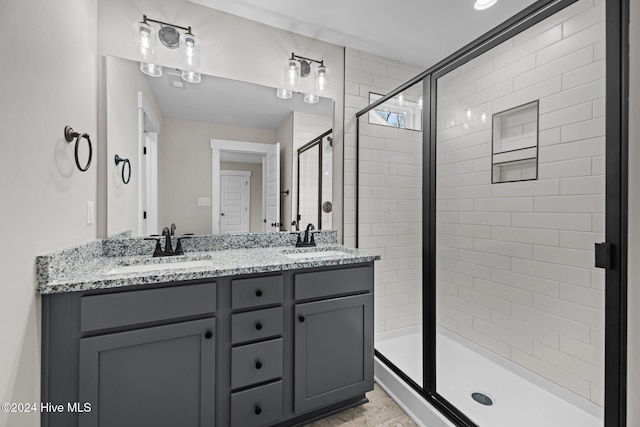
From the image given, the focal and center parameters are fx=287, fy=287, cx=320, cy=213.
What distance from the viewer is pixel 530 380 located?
1979 millimetres

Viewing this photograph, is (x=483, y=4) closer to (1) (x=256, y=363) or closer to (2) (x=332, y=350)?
(2) (x=332, y=350)

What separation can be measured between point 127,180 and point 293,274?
117cm

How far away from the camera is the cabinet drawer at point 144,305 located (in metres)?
1.15

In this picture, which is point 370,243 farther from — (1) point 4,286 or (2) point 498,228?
(1) point 4,286

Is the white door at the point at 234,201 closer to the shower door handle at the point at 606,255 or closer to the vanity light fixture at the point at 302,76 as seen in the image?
the vanity light fixture at the point at 302,76

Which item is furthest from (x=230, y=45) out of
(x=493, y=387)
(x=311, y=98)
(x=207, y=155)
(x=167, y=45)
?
(x=493, y=387)

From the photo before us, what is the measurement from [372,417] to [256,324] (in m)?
0.94

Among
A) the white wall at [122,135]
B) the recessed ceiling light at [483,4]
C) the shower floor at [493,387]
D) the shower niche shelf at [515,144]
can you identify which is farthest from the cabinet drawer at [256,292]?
the recessed ceiling light at [483,4]

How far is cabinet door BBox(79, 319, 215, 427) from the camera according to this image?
3.79 ft

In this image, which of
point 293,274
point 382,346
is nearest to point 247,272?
point 293,274

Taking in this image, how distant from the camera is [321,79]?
2271 millimetres

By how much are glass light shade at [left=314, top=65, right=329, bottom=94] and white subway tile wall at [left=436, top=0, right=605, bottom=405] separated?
87cm

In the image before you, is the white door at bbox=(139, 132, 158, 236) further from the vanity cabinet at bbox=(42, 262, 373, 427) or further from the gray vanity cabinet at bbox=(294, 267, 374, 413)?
the gray vanity cabinet at bbox=(294, 267, 374, 413)

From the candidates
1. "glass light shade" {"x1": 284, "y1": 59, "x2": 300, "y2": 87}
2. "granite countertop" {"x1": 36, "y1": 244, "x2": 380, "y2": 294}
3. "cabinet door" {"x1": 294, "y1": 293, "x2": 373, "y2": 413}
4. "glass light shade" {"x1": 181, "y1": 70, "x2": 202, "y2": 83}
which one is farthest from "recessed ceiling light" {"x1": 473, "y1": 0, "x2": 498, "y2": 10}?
"cabinet door" {"x1": 294, "y1": 293, "x2": 373, "y2": 413}
